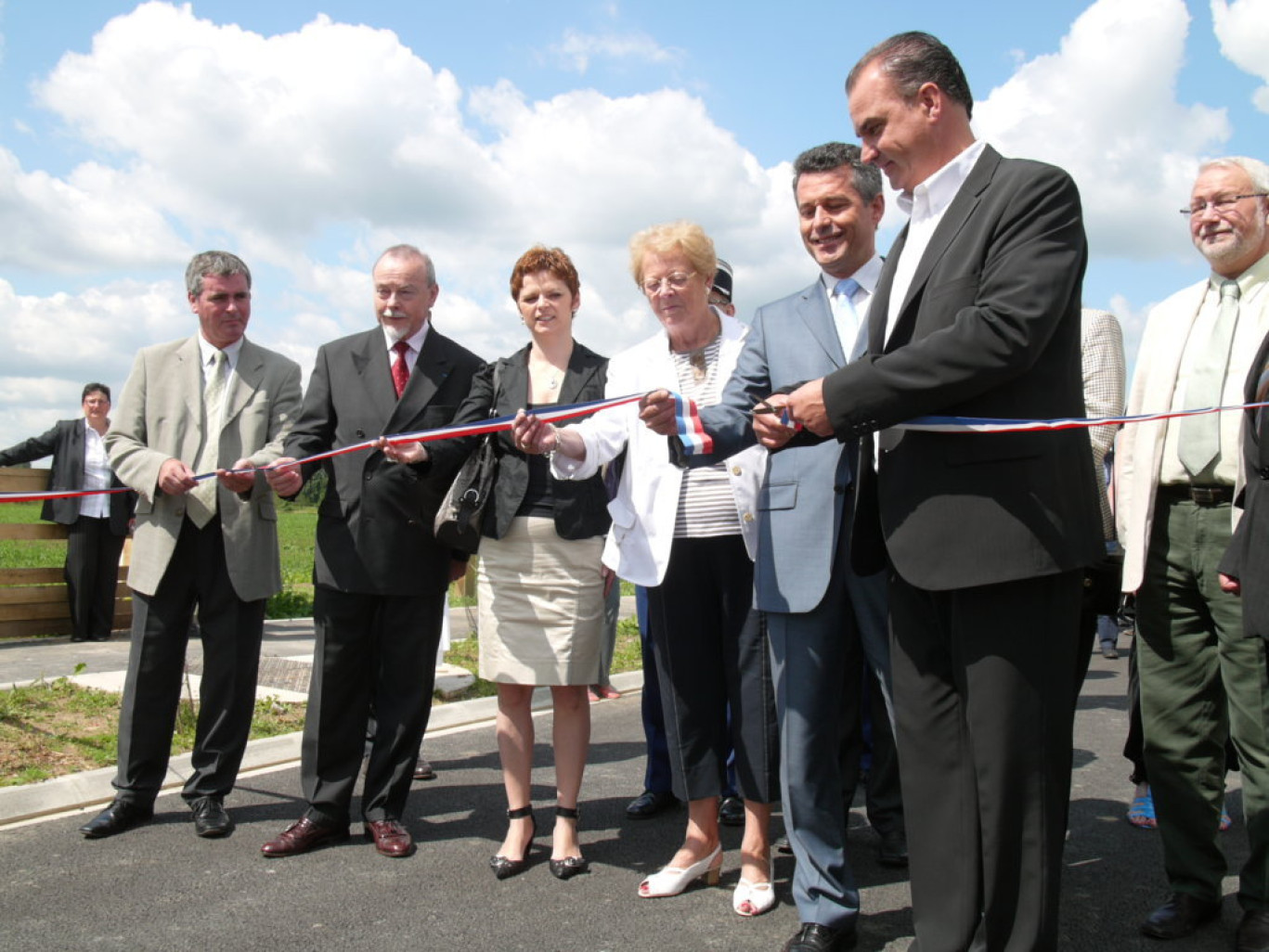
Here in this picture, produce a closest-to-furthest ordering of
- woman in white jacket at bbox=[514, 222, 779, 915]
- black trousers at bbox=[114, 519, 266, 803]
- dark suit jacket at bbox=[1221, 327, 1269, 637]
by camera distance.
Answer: dark suit jacket at bbox=[1221, 327, 1269, 637]
woman in white jacket at bbox=[514, 222, 779, 915]
black trousers at bbox=[114, 519, 266, 803]

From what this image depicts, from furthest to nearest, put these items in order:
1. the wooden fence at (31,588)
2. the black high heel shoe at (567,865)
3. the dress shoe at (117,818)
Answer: the wooden fence at (31,588) → the dress shoe at (117,818) → the black high heel shoe at (567,865)

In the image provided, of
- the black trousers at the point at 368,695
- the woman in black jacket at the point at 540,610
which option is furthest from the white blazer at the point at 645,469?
the black trousers at the point at 368,695

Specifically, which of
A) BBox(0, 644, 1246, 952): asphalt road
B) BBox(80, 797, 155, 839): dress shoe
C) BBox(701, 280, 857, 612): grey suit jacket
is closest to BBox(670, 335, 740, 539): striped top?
BBox(701, 280, 857, 612): grey suit jacket

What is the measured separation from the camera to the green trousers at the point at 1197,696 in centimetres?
358

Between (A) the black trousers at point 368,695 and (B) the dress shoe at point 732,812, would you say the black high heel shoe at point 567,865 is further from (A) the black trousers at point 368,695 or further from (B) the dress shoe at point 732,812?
(B) the dress shoe at point 732,812

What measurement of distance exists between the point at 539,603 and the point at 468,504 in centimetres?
51

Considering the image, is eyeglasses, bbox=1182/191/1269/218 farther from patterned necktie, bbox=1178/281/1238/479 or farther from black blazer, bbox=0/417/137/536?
black blazer, bbox=0/417/137/536

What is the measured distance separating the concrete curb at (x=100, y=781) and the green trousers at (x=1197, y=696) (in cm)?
440

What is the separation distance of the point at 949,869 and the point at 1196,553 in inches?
64.6

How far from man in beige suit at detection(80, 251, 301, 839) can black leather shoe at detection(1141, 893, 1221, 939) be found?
3.68 metres

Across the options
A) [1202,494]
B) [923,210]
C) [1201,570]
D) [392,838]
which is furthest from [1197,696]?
[392,838]

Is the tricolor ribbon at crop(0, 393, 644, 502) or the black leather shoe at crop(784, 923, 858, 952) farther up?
the tricolor ribbon at crop(0, 393, 644, 502)

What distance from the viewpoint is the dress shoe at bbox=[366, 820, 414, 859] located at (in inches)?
174

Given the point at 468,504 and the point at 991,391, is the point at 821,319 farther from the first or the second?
the point at 468,504
